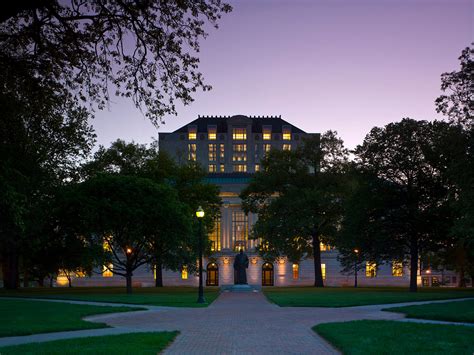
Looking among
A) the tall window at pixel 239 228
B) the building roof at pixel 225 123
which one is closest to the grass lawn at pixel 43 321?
the tall window at pixel 239 228

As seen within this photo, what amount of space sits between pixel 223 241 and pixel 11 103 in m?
81.6

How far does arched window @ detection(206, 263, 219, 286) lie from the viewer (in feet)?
316

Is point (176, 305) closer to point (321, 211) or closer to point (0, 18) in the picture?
point (0, 18)

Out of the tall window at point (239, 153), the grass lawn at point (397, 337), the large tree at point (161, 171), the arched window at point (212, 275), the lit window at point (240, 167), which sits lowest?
the arched window at point (212, 275)

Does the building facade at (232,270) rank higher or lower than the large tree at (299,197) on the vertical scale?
lower

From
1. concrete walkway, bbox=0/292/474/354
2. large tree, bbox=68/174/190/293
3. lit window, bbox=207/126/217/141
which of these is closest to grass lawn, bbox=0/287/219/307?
large tree, bbox=68/174/190/293

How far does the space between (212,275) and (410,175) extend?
2069 inches

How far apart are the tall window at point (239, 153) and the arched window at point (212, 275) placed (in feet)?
184

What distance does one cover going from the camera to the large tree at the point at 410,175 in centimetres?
4991

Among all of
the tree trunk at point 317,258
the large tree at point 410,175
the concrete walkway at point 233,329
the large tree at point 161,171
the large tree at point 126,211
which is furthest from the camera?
the large tree at point 161,171

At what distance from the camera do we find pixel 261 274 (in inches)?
3750

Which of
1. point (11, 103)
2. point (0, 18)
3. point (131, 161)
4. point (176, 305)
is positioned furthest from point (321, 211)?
point (0, 18)

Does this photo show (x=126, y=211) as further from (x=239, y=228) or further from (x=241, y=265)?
(x=239, y=228)

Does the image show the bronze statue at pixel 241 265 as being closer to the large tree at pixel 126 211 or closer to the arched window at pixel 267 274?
the large tree at pixel 126 211
